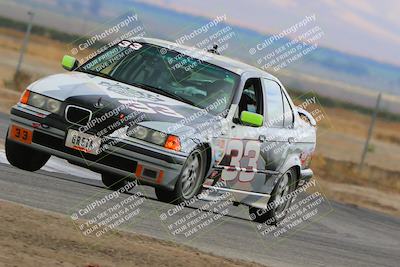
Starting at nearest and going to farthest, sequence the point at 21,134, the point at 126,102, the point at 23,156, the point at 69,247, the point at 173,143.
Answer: the point at 69,247, the point at 173,143, the point at 126,102, the point at 21,134, the point at 23,156

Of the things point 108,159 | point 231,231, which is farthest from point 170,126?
point 231,231

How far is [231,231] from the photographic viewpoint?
11680 millimetres

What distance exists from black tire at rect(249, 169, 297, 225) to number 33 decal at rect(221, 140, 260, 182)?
0.83 metres

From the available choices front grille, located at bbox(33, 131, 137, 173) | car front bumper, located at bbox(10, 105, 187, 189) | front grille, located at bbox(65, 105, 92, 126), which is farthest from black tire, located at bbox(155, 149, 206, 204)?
front grille, located at bbox(65, 105, 92, 126)

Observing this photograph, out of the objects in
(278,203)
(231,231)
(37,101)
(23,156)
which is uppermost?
(37,101)

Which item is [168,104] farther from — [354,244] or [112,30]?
[112,30]

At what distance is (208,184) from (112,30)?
Answer: 5.94 metres

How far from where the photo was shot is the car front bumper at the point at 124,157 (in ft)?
34.3

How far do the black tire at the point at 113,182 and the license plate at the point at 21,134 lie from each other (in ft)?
5.52

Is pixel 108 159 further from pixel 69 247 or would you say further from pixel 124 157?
pixel 69 247

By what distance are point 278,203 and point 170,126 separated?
292 cm

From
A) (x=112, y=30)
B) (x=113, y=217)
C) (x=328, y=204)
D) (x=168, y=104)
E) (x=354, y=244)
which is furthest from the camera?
(x=328, y=204)

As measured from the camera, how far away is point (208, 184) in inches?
443

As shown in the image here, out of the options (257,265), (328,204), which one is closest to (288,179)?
(257,265)
